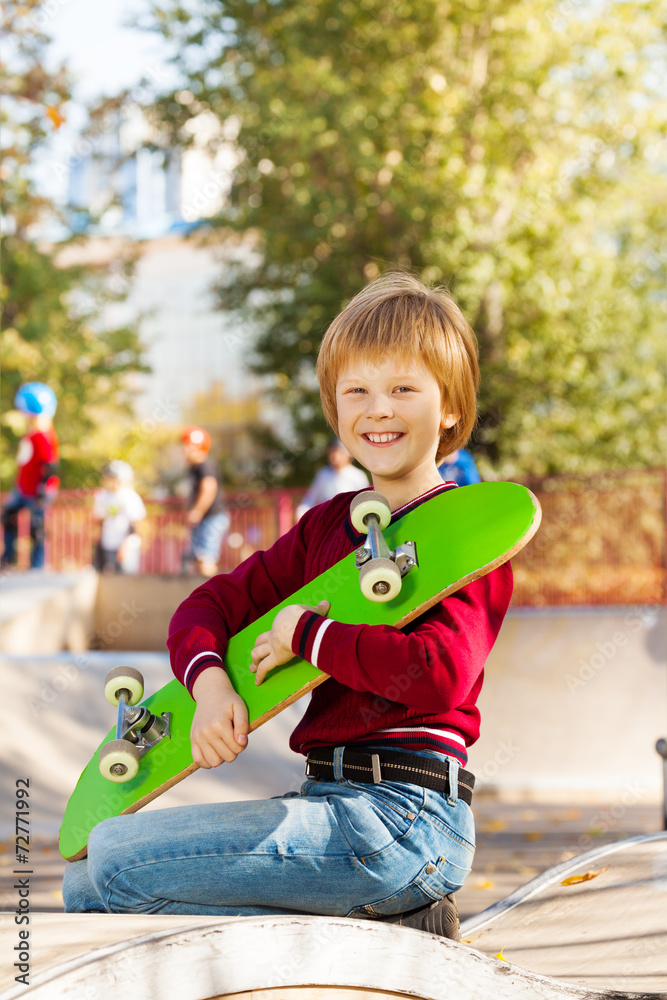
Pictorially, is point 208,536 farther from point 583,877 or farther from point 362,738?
point 362,738

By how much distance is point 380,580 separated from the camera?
5.08 ft

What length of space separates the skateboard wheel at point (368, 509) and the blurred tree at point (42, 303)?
17028 millimetres

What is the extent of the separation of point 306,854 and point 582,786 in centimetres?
596

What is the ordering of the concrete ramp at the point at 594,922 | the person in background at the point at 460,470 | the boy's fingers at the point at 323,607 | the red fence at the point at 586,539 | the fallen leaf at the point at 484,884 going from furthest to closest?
the red fence at the point at 586,539
the person in background at the point at 460,470
the fallen leaf at the point at 484,884
the concrete ramp at the point at 594,922
the boy's fingers at the point at 323,607

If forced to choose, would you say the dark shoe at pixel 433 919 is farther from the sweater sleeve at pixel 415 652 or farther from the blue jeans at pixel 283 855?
the sweater sleeve at pixel 415 652

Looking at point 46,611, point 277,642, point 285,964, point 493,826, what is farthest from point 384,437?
point 46,611

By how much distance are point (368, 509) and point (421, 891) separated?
2.31 feet

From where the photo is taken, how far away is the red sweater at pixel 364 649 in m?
1.50

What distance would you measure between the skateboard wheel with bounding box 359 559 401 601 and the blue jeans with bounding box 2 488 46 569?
9.33 m

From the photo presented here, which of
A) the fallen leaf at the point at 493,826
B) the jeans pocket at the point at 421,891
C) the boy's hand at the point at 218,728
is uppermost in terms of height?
the boy's hand at the point at 218,728

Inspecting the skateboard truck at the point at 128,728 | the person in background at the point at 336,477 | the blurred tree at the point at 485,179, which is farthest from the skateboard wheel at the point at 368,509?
the blurred tree at the point at 485,179

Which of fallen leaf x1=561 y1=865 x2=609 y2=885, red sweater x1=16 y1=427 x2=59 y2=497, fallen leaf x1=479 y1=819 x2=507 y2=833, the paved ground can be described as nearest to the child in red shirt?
fallen leaf x1=561 y1=865 x2=609 y2=885

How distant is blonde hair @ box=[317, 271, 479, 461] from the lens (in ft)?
5.79

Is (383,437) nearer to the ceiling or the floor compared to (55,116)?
nearer to the floor
